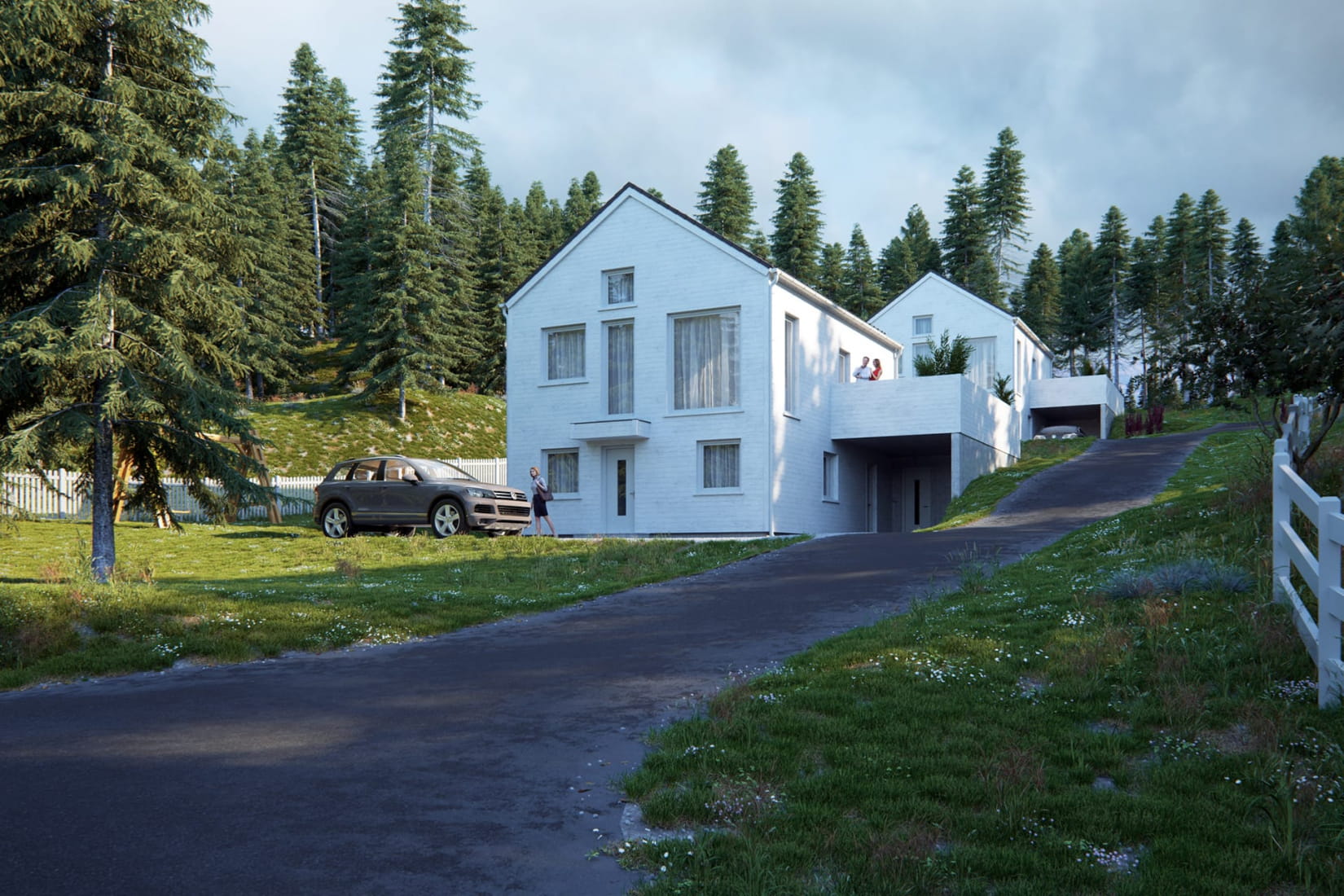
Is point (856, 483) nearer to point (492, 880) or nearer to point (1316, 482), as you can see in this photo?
point (1316, 482)

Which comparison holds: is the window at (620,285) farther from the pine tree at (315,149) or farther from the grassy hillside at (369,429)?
the pine tree at (315,149)

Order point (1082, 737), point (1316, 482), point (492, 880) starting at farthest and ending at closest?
point (1316, 482), point (1082, 737), point (492, 880)

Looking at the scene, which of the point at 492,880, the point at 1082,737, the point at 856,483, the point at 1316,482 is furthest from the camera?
the point at 856,483

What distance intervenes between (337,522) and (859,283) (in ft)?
197

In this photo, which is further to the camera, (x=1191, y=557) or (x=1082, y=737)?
(x=1191, y=557)

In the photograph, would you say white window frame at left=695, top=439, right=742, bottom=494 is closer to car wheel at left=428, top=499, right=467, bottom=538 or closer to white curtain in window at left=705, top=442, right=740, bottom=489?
white curtain in window at left=705, top=442, right=740, bottom=489

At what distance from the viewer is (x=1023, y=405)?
47.2 m

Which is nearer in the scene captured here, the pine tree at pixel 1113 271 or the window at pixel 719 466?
the window at pixel 719 466

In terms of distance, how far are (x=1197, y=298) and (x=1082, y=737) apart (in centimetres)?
1014

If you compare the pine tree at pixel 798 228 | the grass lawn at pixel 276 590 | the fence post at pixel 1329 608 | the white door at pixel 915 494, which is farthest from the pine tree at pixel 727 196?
the fence post at pixel 1329 608

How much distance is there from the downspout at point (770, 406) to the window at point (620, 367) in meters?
4.05

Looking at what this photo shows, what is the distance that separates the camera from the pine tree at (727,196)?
7081 cm

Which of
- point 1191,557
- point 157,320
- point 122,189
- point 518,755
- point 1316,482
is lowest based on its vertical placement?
point 518,755

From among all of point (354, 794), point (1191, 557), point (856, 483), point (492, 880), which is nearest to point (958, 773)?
point (492, 880)
